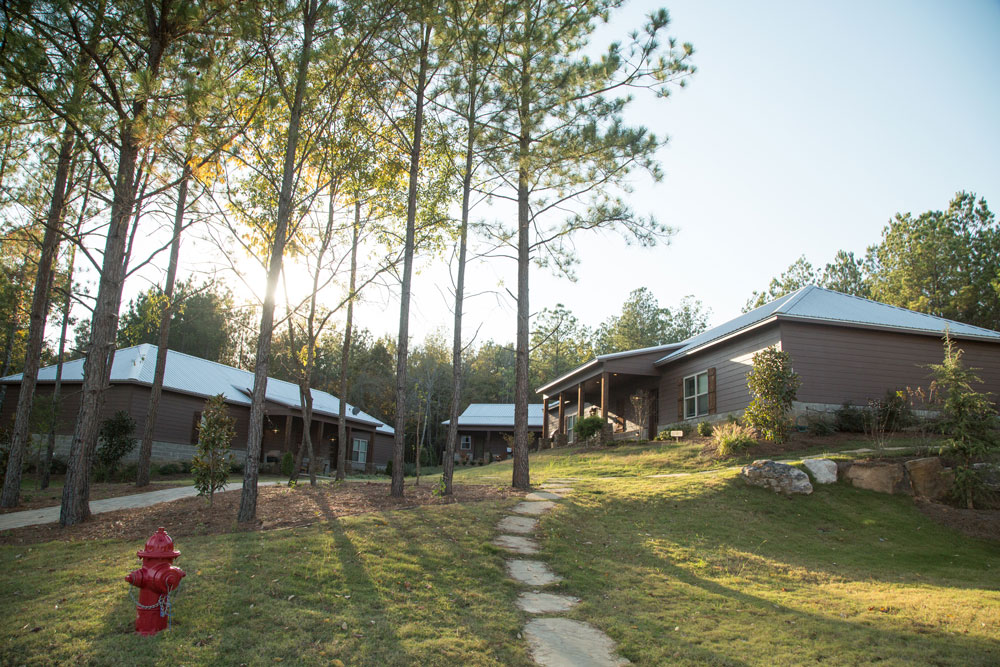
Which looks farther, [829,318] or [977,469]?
[829,318]

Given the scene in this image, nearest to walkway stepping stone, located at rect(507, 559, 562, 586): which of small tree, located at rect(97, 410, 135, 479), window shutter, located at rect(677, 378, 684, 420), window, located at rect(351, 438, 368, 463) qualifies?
window shutter, located at rect(677, 378, 684, 420)

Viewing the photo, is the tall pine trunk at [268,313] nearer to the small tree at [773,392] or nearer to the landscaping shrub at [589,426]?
the small tree at [773,392]

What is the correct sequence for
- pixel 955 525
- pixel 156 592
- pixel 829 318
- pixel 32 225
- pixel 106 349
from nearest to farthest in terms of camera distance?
1. pixel 156 592
2. pixel 106 349
3. pixel 955 525
4. pixel 32 225
5. pixel 829 318

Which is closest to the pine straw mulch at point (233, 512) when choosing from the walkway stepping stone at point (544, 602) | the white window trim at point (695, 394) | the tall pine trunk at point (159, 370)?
the walkway stepping stone at point (544, 602)

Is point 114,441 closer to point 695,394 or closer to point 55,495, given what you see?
point 55,495

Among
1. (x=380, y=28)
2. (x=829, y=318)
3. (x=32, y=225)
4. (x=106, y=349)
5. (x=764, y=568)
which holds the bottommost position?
(x=764, y=568)

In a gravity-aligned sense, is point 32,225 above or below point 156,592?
above

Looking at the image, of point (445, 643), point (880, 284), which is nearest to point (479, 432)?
point (880, 284)

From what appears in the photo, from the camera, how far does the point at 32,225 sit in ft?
41.7

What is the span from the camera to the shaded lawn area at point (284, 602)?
11.8ft

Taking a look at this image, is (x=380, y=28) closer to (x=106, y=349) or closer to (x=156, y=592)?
(x=106, y=349)

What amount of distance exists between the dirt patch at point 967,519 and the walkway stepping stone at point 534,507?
19.7 feet

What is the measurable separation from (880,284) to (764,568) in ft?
104

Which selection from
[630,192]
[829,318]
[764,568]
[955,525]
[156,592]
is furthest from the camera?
[829,318]
